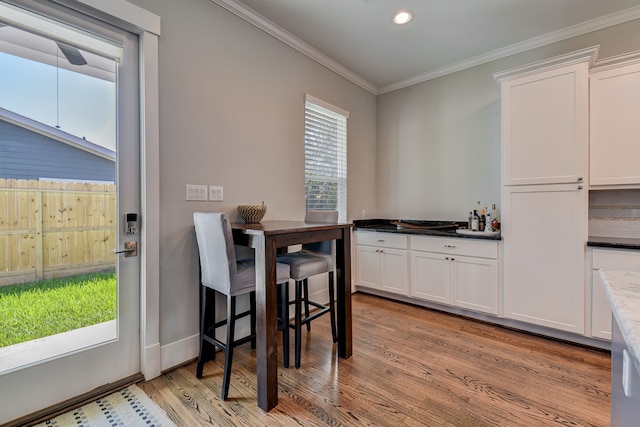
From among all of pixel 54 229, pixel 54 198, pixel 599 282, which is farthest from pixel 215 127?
pixel 599 282

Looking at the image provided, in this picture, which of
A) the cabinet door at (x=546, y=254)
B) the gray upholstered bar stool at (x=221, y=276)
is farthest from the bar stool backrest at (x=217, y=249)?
the cabinet door at (x=546, y=254)

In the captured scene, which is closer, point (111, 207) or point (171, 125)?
point (111, 207)

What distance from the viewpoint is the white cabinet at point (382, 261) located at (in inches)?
130

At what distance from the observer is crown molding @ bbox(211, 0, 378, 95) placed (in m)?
2.37

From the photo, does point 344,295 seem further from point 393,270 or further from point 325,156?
point 325,156

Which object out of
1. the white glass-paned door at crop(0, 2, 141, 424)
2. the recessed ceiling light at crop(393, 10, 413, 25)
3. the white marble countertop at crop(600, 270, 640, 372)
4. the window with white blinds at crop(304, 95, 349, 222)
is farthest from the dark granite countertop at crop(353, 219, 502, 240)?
the white glass-paned door at crop(0, 2, 141, 424)

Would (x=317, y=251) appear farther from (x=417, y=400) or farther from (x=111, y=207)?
(x=111, y=207)

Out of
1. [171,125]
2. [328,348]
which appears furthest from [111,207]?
[328,348]

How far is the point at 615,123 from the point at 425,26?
176 cm

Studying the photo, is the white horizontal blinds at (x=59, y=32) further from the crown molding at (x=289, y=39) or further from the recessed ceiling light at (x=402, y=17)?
the recessed ceiling light at (x=402, y=17)

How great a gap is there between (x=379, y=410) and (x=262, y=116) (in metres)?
2.36

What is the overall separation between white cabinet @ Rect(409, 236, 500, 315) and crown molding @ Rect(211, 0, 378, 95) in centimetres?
211

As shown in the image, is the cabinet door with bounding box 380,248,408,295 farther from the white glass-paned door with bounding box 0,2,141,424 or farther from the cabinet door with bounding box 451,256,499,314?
the white glass-paned door with bounding box 0,2,141,424

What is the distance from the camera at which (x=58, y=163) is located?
66.7 inches
